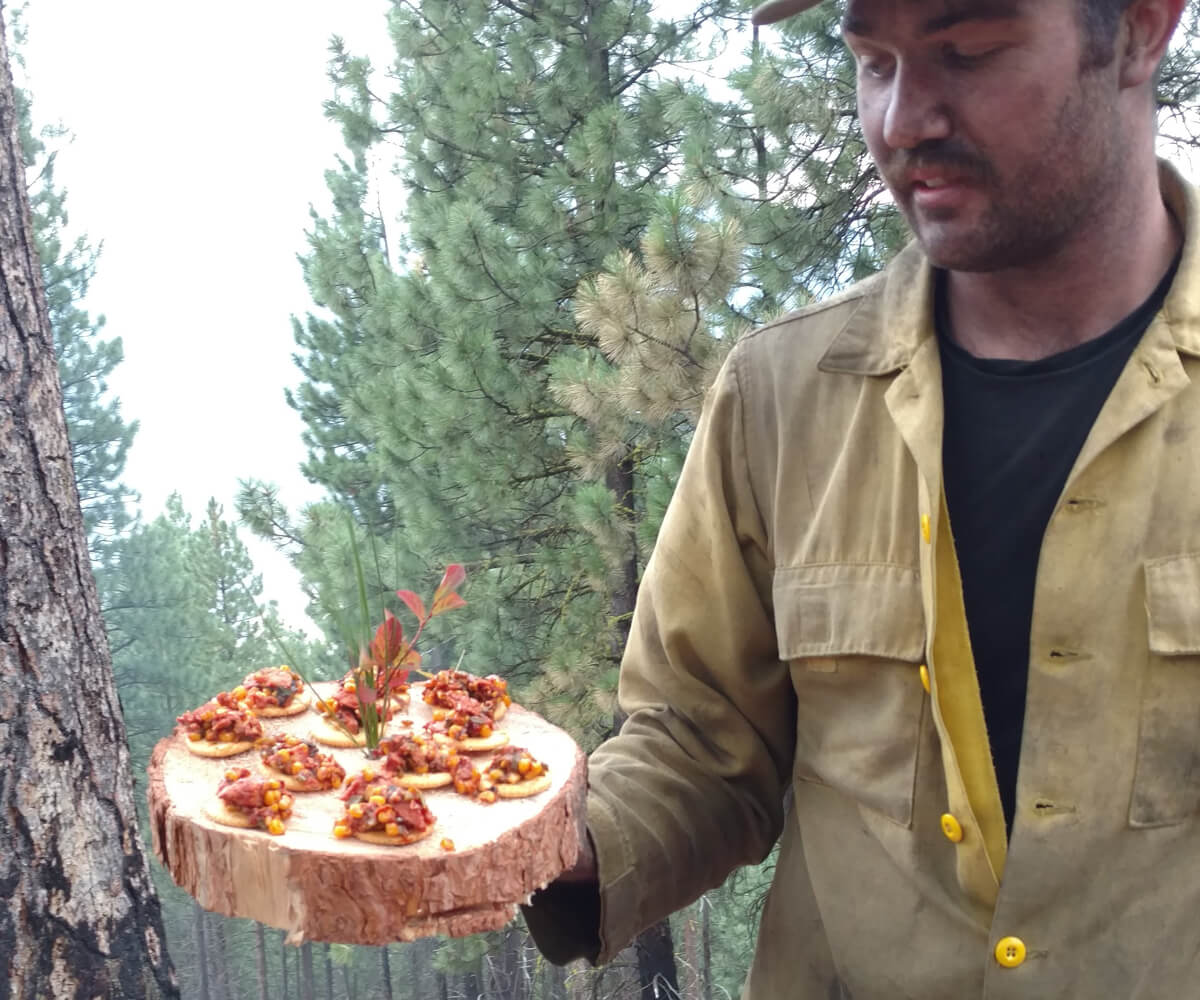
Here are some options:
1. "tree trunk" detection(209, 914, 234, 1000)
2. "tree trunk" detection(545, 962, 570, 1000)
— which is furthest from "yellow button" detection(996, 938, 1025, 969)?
"tree trunk" detection(209, 914, 234, 1000)

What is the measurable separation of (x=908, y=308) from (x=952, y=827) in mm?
672

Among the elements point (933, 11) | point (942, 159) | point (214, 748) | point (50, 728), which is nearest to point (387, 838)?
point (214, 748)

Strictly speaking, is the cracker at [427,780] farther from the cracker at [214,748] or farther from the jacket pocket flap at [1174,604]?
the jacket pocket flap at [1174,604]

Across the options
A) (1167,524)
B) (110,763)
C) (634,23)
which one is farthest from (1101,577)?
(634,23)

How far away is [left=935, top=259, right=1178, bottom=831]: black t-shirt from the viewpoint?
4.52ft

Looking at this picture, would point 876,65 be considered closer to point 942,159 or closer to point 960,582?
point 942,159

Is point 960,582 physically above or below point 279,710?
above

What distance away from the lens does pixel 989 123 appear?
4.18 feet

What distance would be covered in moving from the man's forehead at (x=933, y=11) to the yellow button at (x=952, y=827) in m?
0.89

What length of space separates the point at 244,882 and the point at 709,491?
78 centimetres

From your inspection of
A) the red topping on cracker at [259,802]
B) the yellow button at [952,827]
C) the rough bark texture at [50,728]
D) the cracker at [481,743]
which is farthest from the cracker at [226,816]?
the rough bark texture at [50,728]

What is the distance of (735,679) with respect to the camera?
1615 mm

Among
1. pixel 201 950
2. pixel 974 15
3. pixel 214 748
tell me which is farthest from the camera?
pixel 201 950

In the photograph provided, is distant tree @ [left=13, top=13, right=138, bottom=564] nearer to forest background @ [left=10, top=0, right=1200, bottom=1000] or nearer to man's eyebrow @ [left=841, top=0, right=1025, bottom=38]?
forest background @ [left=10, top=0, right=1200, bottom=1000]
